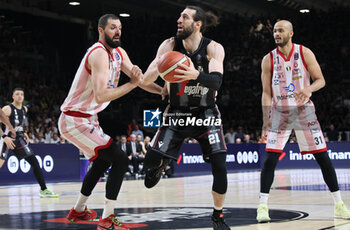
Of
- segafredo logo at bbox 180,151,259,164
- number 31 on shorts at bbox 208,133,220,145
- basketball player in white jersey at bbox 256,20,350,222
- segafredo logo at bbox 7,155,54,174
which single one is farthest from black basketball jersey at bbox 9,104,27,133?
segafredo logo at bbox 180,151,259,164

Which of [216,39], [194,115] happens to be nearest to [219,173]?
[194,115]

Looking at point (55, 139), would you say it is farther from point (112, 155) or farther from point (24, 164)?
point (112, 155)

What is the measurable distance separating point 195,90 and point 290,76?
1.43 meters

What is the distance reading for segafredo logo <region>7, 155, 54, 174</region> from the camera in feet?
50.2

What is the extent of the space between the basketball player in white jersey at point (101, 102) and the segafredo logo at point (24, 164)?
32.3 feet

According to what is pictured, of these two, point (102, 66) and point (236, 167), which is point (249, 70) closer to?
point (236, 167)

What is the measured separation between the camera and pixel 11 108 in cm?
1087

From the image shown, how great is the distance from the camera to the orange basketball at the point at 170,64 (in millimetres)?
5094

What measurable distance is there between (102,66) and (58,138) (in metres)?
13.9

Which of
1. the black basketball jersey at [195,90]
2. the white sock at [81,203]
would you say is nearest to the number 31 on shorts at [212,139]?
the black basketball jersey at [195,90]

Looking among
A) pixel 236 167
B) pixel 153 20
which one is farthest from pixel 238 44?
pixel 236 167

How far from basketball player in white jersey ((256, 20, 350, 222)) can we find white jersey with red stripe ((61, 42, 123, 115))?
178cm

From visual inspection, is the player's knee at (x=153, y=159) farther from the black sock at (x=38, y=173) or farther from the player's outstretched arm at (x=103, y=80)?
the black sock at (x=38, y=173)

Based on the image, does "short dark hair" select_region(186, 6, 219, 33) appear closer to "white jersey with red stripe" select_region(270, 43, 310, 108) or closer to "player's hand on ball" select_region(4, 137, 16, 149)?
"white jersey with red stripe" select_region(270, 43, 310, 108)
